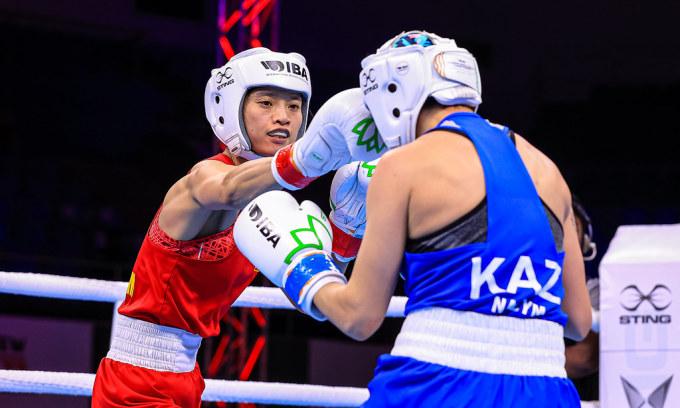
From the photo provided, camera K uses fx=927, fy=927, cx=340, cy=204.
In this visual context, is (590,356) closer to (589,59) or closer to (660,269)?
(660,269)

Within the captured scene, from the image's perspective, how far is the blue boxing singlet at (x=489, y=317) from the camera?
1.74m

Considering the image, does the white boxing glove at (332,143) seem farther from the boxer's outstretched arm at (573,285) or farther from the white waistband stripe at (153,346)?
the white waistband stripe at (153,346)

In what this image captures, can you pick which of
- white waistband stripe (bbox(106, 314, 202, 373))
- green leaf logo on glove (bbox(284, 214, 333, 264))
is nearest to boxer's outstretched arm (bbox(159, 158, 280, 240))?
white waistband stripe (bbox(106, 314, 202, 373))

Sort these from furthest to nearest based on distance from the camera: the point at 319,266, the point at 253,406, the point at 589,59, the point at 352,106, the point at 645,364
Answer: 1. the point at 589,59
2. the point at 253,406
3. the point at 645,364
4. the point at 352,106
5. the point at 319,266

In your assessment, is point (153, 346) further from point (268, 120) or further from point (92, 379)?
point (268, 120)

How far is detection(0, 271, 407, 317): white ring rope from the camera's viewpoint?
2.99 metres

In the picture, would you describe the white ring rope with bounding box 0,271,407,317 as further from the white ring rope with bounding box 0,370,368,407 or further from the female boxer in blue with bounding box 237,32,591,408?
the female boxer in blue with bounding box 237,32,591,408

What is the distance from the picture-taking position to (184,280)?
2623 millimetres

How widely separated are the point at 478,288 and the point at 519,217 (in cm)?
16

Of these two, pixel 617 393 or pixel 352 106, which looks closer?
pixel 352 106

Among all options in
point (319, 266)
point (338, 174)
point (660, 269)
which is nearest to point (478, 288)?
point (319, 266)

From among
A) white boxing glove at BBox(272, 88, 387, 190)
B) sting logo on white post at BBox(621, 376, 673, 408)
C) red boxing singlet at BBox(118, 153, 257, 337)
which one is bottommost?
sting logo on white post at BBox(621, 376, 673, 408)

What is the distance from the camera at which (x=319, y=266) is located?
1946mm

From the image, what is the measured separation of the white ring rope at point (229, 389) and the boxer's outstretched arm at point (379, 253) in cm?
140
